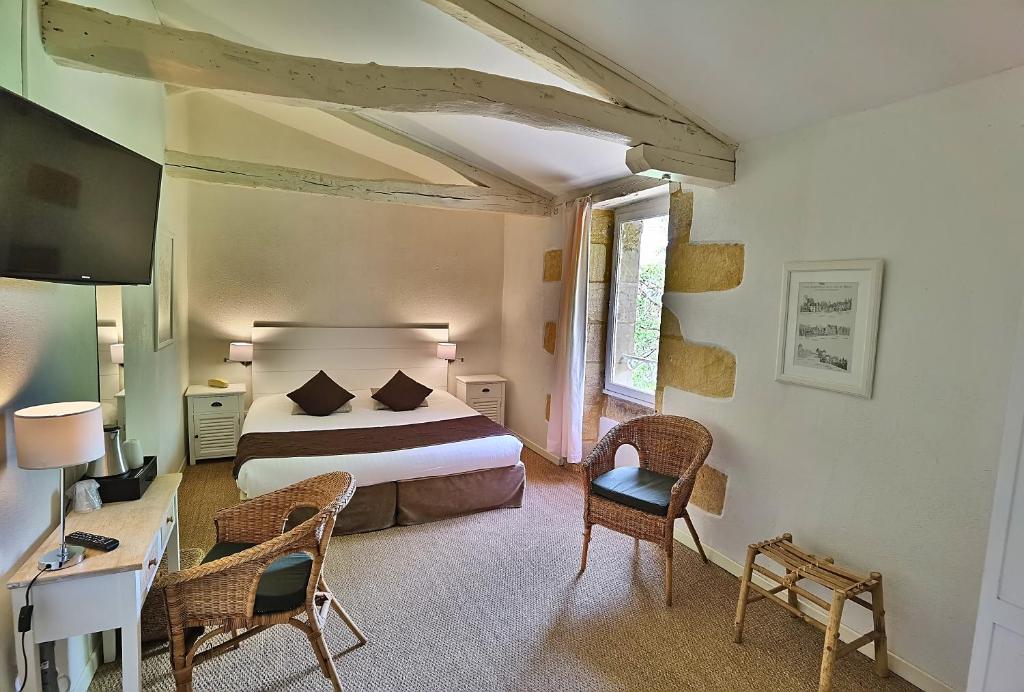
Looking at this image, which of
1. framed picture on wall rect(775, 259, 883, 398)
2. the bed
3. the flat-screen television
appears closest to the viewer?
the flat-screen television

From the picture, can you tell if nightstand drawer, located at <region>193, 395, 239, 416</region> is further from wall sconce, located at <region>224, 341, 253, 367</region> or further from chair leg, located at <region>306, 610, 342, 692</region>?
chair leg, located at <region>306, 610, 342, 692</region>

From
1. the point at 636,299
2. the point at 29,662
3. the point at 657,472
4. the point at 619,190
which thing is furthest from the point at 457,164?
the point at 29,662

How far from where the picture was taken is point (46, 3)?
181 centimetres

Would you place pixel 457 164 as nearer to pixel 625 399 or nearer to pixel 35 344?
pixel 625 399

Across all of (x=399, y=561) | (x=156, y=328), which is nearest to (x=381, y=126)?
(x=156, y=328)

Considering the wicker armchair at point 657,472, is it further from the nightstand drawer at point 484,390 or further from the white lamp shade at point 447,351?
the white lamp shade at point 447,351

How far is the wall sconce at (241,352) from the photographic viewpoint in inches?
181

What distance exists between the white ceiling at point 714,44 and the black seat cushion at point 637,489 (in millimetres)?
1976

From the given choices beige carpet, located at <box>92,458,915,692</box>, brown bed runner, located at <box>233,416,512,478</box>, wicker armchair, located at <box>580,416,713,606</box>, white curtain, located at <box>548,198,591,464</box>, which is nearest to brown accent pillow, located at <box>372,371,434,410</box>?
brown bed runner, located at <box>233,416,512,478</box>

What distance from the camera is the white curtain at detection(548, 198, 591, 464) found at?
4199 mm

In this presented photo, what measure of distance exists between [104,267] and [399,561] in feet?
6.75

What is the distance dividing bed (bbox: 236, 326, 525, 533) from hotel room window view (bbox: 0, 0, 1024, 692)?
0.03 meters

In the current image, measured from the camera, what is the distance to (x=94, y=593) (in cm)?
157

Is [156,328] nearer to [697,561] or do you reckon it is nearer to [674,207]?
[674,207]
